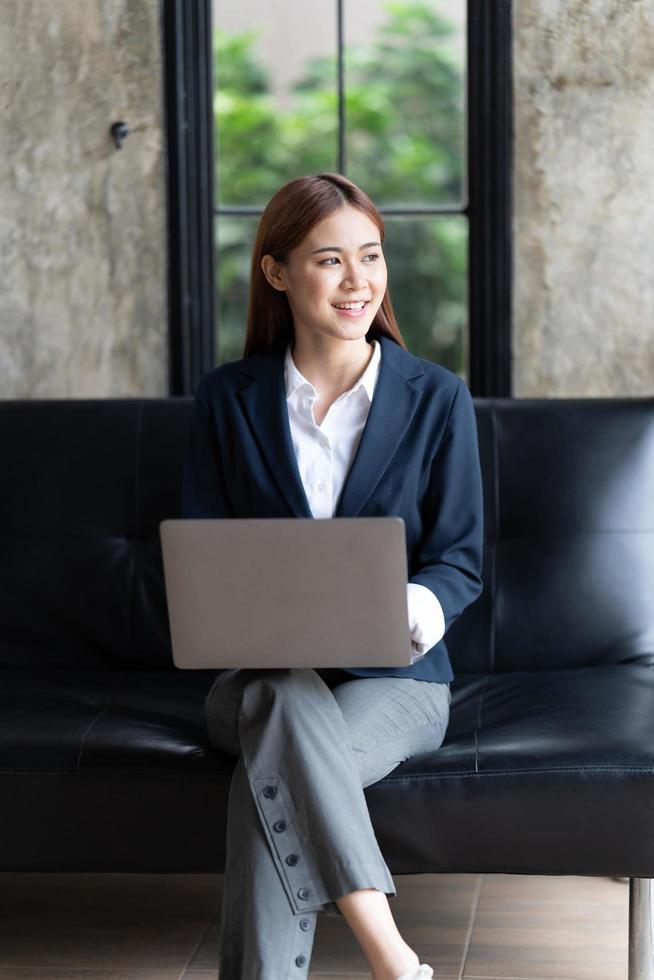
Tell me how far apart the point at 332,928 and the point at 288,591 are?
983mm

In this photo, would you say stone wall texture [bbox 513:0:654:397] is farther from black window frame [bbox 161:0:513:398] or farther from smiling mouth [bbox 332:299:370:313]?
smiling mouth [bbox 332:299:370:313]

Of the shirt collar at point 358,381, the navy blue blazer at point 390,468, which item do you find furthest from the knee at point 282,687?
the shirt collar at point 358,381

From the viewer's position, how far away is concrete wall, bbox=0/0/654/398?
2.91m

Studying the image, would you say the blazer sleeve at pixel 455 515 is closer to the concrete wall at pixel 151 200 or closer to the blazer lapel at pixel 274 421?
the blazer lapel at pixel 274 421

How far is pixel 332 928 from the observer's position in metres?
2.47

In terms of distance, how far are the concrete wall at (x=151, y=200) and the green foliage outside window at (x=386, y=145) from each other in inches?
7.1

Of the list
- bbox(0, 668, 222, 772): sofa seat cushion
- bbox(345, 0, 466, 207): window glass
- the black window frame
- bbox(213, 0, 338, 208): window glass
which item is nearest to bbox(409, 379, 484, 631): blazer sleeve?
bbox(0, 668, 222, 772): sofa seat cushion

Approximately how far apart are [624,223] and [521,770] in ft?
4.72

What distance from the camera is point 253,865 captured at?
1.86m

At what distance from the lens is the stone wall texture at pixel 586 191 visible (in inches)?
114

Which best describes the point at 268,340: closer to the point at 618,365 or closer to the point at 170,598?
the point at 170,598

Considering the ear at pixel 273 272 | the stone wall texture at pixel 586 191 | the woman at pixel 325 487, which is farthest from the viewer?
the stone wall texture at pixel 586 191

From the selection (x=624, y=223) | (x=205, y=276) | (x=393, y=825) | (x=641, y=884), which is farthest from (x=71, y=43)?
(x=641, y=884)

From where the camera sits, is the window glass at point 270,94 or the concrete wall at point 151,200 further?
the window glass at point 270,94
